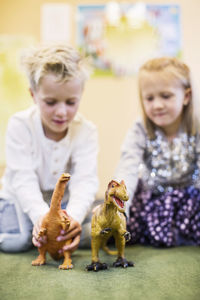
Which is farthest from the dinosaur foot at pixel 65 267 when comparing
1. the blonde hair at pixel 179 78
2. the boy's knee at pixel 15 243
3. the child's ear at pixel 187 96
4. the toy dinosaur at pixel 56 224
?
the child's ear at pixel 187 96

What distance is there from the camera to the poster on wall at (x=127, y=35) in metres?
1.94

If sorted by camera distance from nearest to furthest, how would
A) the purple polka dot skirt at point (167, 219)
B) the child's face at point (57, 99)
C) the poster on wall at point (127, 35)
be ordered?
1. the child's face at point (57, 99)
2. the purple polka dot skirt at point (167, 219)
3. the poster on wall at point (127, 35)

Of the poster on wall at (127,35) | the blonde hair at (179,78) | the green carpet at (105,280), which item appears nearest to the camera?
the green carpet at (105,280)

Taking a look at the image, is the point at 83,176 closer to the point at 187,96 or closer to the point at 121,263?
the point at 121,263

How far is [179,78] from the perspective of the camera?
46.3 inches

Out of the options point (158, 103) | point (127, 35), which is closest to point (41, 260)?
point (158, 103)

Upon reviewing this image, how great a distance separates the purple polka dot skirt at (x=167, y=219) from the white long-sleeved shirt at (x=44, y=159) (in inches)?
7.6

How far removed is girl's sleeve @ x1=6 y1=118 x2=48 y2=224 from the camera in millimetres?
958

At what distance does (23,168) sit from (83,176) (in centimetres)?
19

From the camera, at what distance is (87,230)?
1.03 meters

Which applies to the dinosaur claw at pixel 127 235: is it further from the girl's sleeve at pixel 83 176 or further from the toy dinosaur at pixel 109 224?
the girl's sleeve at pixel 83 176

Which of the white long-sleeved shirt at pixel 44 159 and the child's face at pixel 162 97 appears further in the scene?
the child's face at pixel 162 97

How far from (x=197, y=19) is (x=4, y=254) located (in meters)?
1.67

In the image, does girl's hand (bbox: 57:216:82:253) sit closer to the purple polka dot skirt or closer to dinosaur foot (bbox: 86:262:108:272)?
dinosaur foot (bbox: 86:262:108:272)
